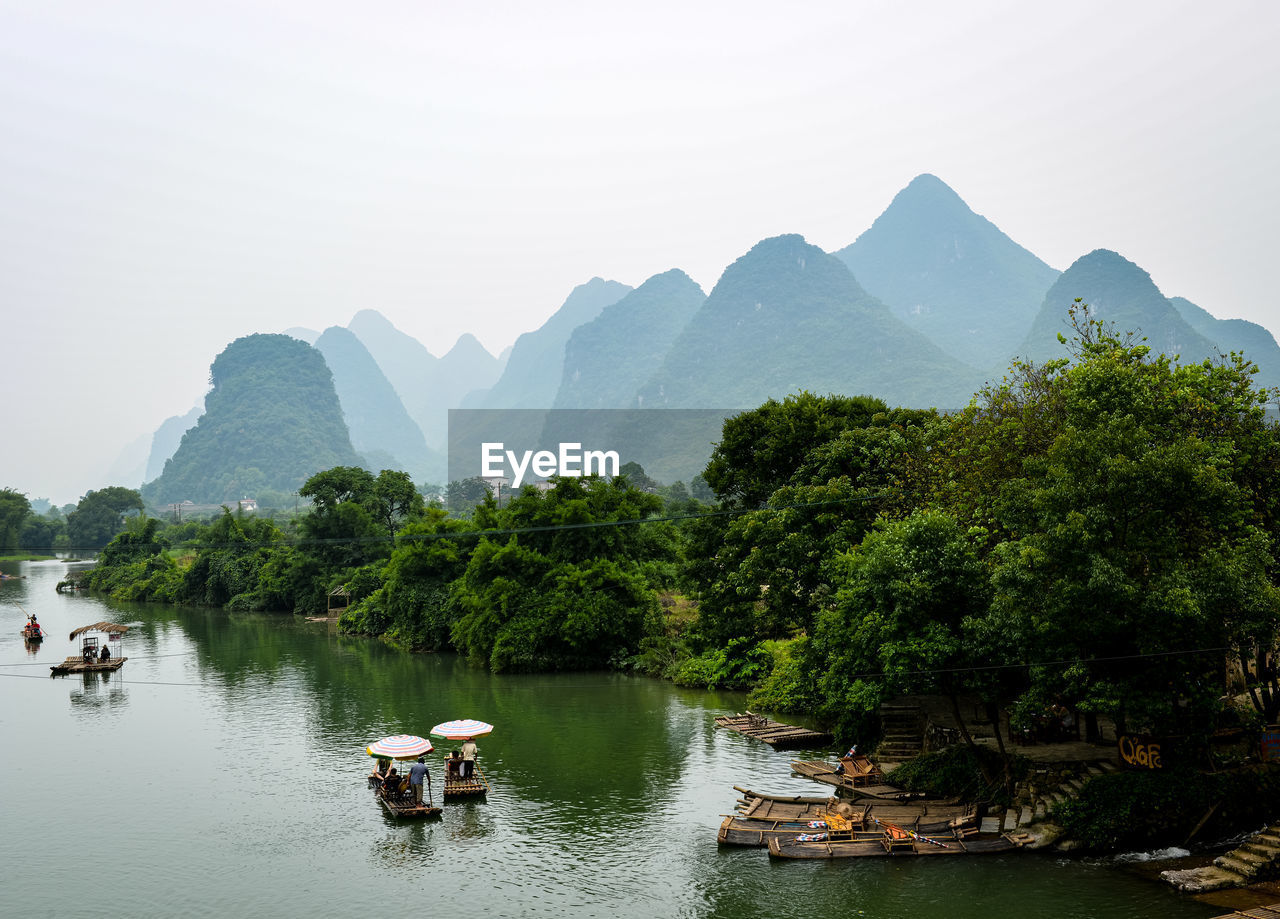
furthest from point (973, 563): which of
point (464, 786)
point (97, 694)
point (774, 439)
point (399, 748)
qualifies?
point (97, 694)

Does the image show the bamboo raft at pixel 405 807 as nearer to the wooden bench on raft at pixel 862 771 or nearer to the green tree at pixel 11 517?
the wooden bench on raft at pixel 862 771

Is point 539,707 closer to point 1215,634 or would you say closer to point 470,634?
point 470,634

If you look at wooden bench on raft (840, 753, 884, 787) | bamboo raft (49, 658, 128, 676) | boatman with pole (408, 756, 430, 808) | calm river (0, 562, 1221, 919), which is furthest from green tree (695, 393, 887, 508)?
bamboo raft (49, 658, 128, 676)

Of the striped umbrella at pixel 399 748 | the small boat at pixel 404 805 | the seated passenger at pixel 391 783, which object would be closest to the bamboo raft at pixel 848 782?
the small boat at pixel 404 805

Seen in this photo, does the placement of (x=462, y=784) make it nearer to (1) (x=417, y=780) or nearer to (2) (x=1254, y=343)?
(1) (x=417, y=780)

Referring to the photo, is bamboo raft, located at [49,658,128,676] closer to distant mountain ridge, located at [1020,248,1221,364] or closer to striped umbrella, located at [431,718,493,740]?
striped umbrella, located at [431,718,493,740]

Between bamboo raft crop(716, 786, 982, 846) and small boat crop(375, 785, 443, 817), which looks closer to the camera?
bamboo raft crop(716, 786, 982, 846)

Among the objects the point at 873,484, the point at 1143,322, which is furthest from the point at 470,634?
the point at 1143,322
